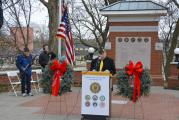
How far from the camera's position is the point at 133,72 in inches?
411

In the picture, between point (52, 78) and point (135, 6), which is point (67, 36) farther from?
point (135, 6)

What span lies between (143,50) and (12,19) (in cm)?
2757

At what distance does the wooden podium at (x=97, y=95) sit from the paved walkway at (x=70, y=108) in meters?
0.78

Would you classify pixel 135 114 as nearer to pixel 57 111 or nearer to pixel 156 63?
pixel 57 111

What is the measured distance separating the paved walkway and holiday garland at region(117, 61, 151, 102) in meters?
0.80

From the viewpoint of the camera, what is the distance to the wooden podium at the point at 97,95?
10141 millimetres

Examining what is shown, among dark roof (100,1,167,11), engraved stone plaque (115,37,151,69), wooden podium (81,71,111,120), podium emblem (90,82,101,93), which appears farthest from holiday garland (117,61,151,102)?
dark roof (100,1,167,11)

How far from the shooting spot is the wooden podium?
10141mm

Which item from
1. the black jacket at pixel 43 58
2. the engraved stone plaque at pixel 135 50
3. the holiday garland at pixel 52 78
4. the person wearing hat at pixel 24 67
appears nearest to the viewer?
the holiday garland at pixel 52 78

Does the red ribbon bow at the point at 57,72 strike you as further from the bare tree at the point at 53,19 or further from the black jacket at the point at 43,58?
the bare tree at the point at 53,19

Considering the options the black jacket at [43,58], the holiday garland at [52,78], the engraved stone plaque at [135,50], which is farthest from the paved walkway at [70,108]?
the engraved stone plaque at [135,50]

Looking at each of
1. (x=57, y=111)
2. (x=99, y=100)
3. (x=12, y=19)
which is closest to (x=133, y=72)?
(x=99, y=100)

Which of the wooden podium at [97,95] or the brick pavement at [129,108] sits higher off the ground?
the wooden podium at [97,95]

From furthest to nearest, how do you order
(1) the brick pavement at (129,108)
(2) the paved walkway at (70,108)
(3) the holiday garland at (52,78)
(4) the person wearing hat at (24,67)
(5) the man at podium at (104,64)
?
1. (4) the person wearing hat at (24,67)
2. (1) the brick pavement at (129,108)
3. (5) the man at podium at (104,64)
4. (2) the paved walkway at (70,108)
5. (3) the holiday garland at (52,78)
